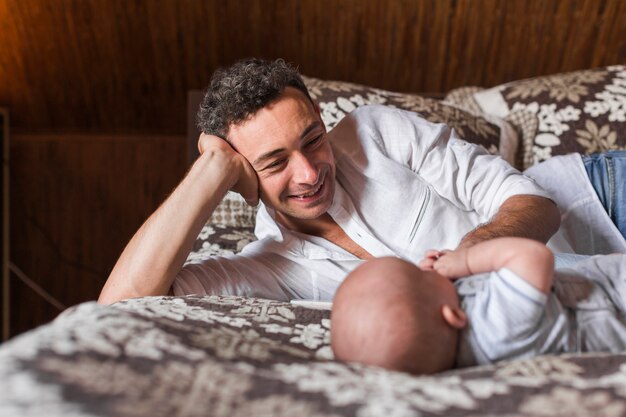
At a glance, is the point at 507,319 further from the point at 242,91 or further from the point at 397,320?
the point at 242,91

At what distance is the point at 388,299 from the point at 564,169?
1004 mm

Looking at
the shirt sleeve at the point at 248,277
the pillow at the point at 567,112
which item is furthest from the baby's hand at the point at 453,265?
the pillow at the point at 567,112

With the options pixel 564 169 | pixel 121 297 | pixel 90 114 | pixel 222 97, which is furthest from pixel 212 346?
pixel 90 114

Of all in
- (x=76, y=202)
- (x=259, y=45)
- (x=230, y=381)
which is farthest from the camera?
(x=76, y=202)

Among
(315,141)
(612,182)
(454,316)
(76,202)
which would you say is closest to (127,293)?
(315,141)

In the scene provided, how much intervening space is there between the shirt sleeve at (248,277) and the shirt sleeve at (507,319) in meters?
0.65

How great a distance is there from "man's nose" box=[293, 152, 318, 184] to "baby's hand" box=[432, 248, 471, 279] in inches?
17.9

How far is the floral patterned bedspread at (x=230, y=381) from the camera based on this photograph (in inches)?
28.5

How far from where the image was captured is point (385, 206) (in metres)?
1.60

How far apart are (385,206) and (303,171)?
26 cm

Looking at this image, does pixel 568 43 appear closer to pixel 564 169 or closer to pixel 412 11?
pixel 412 11

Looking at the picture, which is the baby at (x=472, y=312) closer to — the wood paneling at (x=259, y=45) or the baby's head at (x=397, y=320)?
the baby's head at (x=397, y=320)

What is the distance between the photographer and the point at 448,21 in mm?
2553

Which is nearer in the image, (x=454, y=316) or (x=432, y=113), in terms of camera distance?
(x=454, y=316)
